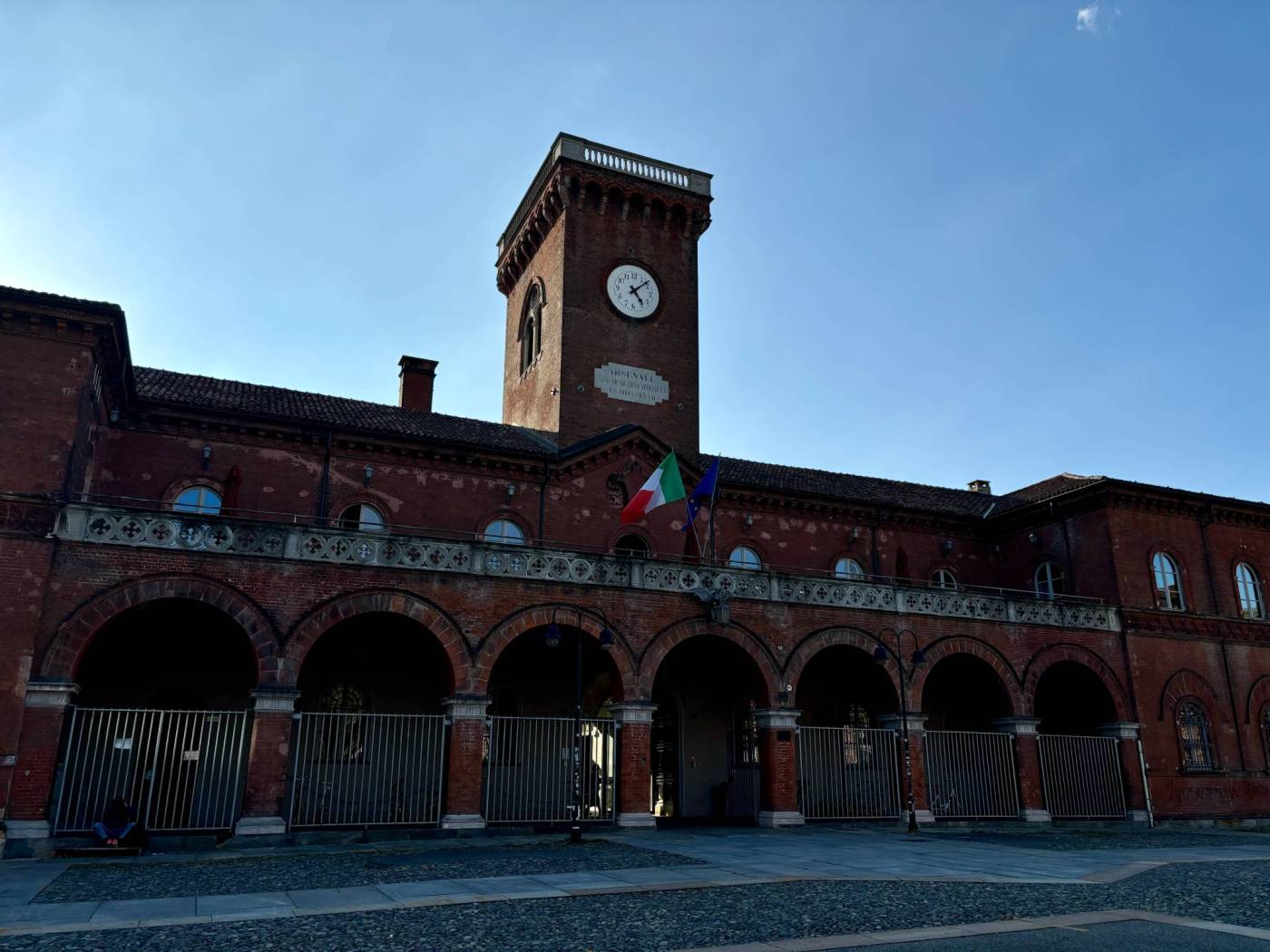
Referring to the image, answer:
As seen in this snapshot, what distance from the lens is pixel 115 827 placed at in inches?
611

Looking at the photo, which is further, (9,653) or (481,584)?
(481,584)

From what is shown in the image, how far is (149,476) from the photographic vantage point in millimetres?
21500

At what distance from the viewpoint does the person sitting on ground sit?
50.6 ft

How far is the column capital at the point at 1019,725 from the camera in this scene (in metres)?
24.0

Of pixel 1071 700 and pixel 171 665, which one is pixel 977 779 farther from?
pixel 171 665

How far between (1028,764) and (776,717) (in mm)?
7111

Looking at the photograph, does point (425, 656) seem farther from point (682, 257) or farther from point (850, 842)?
point (682, 257)

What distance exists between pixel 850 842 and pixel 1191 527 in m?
17.4

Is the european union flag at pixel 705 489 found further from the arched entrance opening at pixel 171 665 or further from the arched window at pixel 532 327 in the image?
the arched entrance opening at pixel 171 665

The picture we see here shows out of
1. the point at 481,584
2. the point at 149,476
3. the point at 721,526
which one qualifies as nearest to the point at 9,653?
the point at 149,476

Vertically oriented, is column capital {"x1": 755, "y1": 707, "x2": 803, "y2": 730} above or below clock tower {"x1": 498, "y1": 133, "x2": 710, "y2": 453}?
below

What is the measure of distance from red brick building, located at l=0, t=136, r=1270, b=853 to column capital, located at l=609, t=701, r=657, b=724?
0.07m

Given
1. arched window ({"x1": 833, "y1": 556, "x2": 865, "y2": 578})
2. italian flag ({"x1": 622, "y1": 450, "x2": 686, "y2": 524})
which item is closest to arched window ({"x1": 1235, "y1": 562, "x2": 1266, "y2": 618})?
arched window ({"x1": 833, "y1": 556, "x2": 865, "y2": 578})

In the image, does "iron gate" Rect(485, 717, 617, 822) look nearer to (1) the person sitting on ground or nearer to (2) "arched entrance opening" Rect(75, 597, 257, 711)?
(2) "arched entrance opening" Rect(75, 597, 257, 711)
